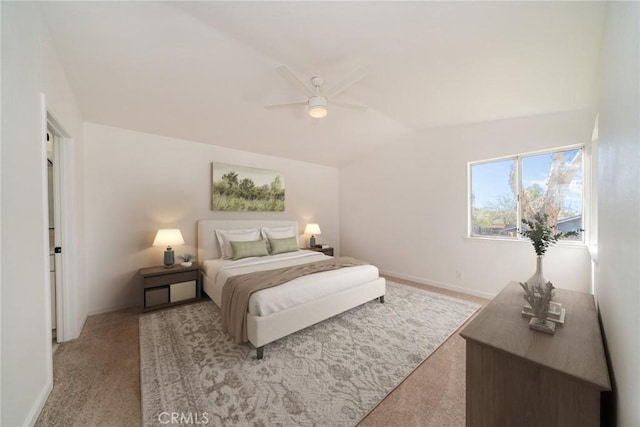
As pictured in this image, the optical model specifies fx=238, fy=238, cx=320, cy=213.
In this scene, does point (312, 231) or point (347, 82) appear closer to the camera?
point (347, 82)

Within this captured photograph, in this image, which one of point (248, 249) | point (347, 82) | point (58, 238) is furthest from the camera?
point (248, 249)

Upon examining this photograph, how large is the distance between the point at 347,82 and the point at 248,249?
259 cm

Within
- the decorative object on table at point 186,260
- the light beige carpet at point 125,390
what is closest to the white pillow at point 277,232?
the decorative object on table at point 186,260

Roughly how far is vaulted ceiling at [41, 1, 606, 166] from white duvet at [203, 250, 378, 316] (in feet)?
6.70

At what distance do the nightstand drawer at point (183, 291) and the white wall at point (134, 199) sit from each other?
1.75 feet

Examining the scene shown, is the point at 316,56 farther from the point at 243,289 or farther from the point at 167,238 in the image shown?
the point at 167,238

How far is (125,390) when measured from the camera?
1733 millimetres

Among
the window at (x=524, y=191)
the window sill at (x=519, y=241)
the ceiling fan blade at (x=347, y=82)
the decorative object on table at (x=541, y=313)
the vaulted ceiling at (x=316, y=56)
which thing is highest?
the vaulted ceiling at (x=316, y=56)

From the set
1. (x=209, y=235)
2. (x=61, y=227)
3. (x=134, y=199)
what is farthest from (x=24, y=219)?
(x=209, y=235)

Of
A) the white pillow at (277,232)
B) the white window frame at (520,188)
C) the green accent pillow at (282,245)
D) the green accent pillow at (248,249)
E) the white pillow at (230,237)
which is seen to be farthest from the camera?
the white pillow at (277,232)

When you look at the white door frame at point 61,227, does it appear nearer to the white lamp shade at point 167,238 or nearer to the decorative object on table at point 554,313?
the white lamp shade at point 167,238

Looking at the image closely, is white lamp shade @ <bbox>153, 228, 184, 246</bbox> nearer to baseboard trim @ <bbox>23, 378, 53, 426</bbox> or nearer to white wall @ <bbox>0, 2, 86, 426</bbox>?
white wall @ <bbox>0, 2, 86, 426</bbox>

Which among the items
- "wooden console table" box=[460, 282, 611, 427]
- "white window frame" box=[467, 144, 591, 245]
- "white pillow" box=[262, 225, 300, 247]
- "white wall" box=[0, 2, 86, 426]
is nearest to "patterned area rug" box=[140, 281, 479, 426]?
"white wall" box=[0, 2, 86, 426]

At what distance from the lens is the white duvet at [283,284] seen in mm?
2186
